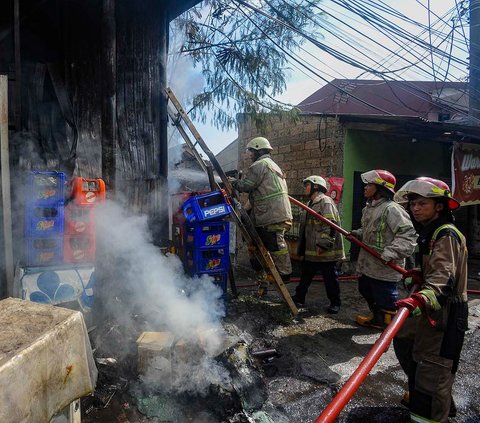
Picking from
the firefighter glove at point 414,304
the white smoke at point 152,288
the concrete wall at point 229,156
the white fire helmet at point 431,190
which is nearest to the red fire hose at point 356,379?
the firefighter glove at point 414,304

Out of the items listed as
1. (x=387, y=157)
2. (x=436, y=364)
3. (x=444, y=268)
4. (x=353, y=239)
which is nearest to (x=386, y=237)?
(x=353, y=239)

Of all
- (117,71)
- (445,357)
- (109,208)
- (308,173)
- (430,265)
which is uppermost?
(117,71)

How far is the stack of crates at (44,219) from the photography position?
340 centimetres

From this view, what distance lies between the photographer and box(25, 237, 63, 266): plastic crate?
3.40 meters

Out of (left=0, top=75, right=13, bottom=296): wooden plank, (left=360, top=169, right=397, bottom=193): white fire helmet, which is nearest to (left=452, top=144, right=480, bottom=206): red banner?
(left=360, top=169, right=397, bottom=193): white fire helmet

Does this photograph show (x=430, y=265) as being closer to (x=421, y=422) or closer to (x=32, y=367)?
(x=421, y=422)

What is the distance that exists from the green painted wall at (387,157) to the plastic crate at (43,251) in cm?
682

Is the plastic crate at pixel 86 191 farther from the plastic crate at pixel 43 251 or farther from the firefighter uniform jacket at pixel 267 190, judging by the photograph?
the firefighter uniform jacket at pixel 267 190

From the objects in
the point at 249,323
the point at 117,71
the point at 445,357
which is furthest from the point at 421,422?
the point at 117,71

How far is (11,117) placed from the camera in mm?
3922

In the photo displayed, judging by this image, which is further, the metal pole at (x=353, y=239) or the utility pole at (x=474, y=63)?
the utility pole at (x=474, y=63)

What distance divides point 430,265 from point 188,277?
3.04 m

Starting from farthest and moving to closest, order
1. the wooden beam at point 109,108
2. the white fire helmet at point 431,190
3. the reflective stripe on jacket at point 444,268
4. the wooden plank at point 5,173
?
the wooden beam at point 109,108, the wooden plank at point 5,173, the white fire helmet at point 431,190, the reflective stripe on jacket at point 444,268

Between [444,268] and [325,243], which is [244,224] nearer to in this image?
[325,243]
